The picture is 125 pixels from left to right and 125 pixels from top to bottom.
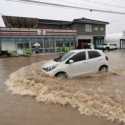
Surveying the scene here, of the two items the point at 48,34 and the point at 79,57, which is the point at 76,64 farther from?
the point at 48,34

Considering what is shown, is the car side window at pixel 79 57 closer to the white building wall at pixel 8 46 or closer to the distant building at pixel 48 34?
the distant building at pixel 48 34

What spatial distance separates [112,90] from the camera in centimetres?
950

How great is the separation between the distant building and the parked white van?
2325cm

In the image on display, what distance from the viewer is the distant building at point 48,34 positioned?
3496 centimetres

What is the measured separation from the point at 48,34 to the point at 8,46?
23.1 ft

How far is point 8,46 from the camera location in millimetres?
35062

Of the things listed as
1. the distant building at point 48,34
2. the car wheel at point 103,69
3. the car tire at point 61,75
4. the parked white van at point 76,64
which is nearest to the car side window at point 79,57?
the parked white van at point 76,64

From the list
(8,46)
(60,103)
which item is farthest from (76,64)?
(8,46)

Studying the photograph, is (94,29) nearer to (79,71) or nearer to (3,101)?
(79,71)

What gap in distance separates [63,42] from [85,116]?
34.0m

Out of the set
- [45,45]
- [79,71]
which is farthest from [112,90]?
[45,45]

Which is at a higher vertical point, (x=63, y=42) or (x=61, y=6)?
(x=61, y=6)

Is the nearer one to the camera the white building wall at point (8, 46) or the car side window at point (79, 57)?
the car side window at point (79, 57)

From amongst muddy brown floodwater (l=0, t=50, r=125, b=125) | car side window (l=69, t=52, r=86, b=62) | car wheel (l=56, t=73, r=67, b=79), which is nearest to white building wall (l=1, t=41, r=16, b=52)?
car side window (l=69, t=52, r=86, b=62)
